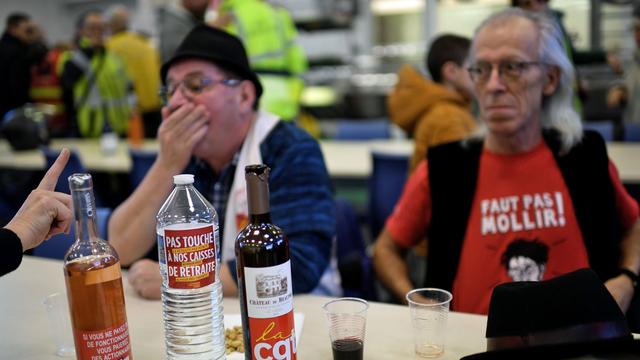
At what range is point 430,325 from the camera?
113cm

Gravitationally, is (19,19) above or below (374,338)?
above

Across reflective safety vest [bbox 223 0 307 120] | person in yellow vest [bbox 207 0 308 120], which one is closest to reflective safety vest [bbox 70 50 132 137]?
person in yellow vest [bbox 207 0 308 120]

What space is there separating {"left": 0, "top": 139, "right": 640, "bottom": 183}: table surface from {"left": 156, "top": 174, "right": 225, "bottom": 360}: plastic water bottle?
174 centimetres

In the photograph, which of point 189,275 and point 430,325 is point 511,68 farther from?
point 189,275

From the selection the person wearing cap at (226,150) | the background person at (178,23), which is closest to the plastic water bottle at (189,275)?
the person wearing cap at (226,150)

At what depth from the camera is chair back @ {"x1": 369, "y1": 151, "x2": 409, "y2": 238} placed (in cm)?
290

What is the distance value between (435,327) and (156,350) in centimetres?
58

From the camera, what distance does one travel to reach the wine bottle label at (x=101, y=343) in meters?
0.94

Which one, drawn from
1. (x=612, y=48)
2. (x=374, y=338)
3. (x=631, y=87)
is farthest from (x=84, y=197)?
(x=612, y=48)

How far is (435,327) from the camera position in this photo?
113 cm

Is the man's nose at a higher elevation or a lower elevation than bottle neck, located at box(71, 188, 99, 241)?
higher

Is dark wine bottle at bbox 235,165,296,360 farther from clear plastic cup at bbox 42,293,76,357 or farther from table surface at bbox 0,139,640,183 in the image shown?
table surface at bbox 0,139,640,183

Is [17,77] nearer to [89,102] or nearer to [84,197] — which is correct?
[89,102]

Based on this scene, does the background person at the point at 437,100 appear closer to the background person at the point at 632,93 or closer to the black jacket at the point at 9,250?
the black jacket at the point at 9,250
